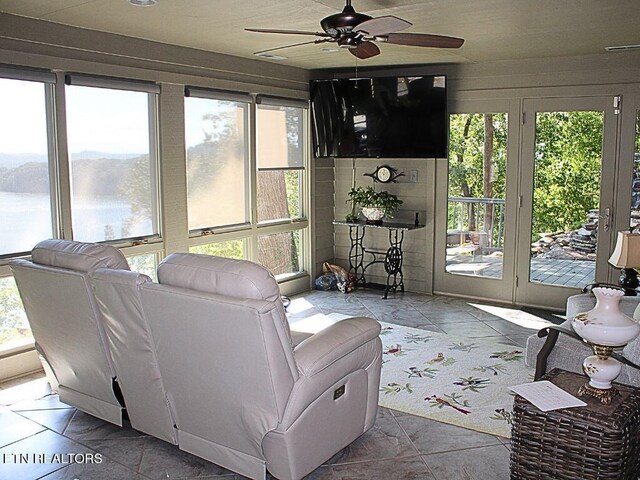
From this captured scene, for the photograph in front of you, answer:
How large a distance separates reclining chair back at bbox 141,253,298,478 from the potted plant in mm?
4120

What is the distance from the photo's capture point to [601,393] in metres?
2.71

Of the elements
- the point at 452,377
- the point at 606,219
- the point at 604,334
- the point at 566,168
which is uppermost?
the point at 566,168

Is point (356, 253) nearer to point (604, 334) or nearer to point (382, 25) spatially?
point (382, 25)

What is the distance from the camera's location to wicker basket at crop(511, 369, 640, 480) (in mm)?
2568

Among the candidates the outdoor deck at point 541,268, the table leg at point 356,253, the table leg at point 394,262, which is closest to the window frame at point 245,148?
the table leg at point 356,253

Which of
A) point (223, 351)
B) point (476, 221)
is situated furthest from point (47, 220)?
point (476, 221)

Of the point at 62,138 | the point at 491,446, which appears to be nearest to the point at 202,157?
the point at 62,138

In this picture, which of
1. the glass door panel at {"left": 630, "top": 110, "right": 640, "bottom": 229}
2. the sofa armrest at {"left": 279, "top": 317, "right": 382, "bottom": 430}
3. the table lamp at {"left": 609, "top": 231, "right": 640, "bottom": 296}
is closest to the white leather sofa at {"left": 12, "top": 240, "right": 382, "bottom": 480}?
the sofa armrest at {"left": 279, "top": 317, "right": 382, "bottom": 430}

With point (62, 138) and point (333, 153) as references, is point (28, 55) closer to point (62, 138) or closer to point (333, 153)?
point (62, 138)

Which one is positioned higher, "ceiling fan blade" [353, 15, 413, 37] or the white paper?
"ceiling fan blade" [353, 15, 413, 37]

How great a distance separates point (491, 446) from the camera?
3467 mm

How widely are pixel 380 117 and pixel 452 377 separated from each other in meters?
3.26

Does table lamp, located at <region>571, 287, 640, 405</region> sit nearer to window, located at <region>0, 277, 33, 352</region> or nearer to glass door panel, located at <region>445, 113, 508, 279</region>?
window, located at <region>0, 277, 33, 352</region>

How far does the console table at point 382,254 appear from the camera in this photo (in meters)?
6.98
